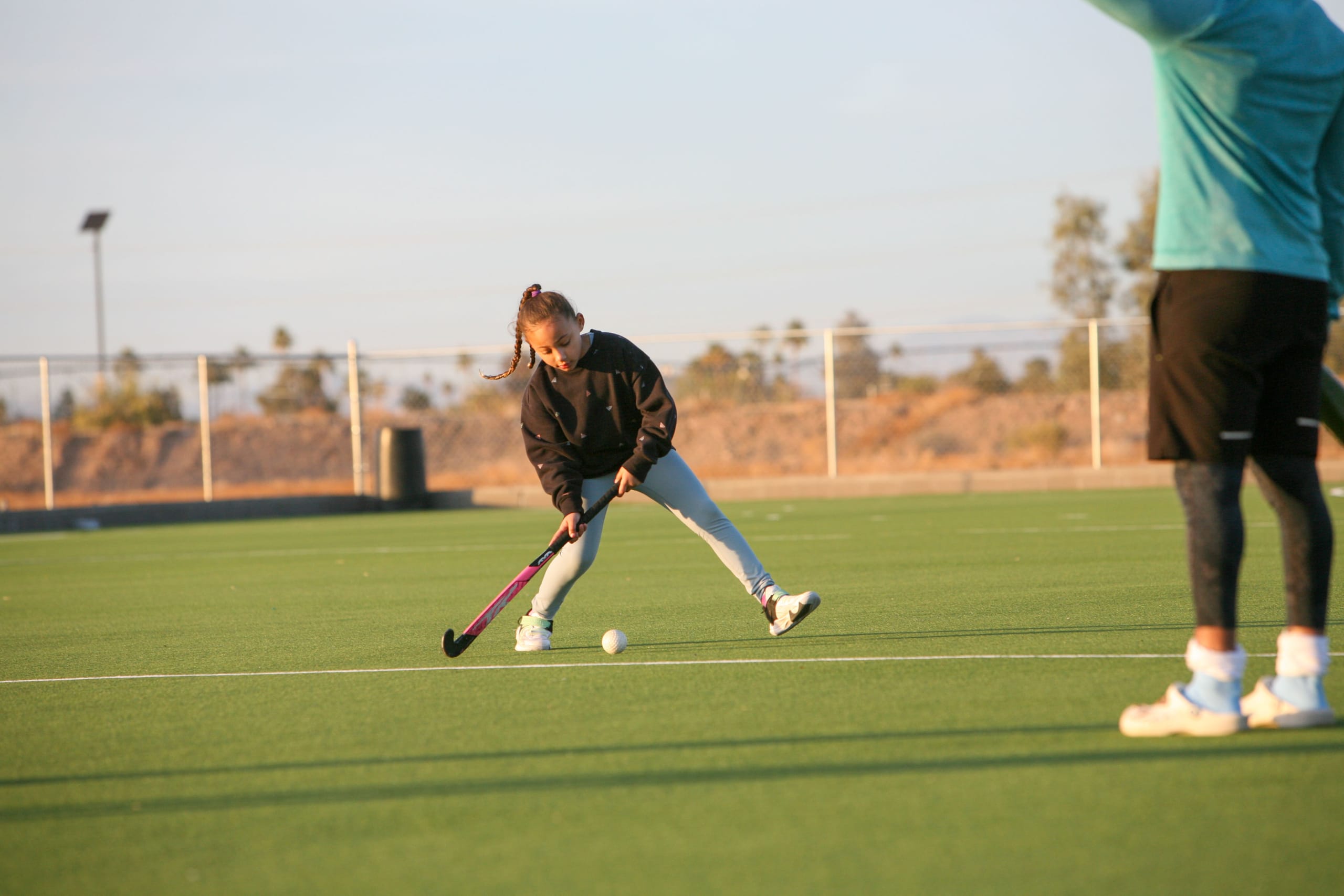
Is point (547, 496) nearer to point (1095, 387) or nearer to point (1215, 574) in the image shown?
point (1095, 387)

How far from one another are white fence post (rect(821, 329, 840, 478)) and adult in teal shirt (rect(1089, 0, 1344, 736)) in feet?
52.0

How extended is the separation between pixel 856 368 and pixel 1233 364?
26181 mm

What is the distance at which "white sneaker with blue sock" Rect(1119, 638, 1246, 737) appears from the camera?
139 inches

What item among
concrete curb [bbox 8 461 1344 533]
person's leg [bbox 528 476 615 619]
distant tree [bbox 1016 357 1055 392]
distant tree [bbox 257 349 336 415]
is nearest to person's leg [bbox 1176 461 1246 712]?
person's leg [bbox 528 476 615 619]

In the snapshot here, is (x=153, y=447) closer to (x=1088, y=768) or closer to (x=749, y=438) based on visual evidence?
(x=749, y=438)

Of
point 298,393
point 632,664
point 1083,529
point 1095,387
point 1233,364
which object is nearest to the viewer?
point 1233,364

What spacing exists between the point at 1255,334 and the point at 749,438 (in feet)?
103

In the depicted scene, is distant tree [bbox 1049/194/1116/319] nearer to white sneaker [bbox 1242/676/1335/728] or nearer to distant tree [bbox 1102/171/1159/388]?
distant tree [bbox 1102/171/1159/388]

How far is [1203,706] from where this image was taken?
3541 mm

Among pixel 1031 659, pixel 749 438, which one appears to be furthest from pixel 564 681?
pixel 749 438

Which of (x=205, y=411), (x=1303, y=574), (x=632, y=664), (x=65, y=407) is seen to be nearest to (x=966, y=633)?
(x=632, y=664)

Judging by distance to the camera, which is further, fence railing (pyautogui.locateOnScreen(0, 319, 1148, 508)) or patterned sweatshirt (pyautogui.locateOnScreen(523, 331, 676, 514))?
fence railing (pyautogui.locateOnScreen(0, 319, 1148, 508))

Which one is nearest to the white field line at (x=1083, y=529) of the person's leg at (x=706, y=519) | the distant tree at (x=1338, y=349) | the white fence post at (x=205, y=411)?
the person's leg at (x=706, y=519)

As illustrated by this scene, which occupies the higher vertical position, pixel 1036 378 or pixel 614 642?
pixel 1036 378
